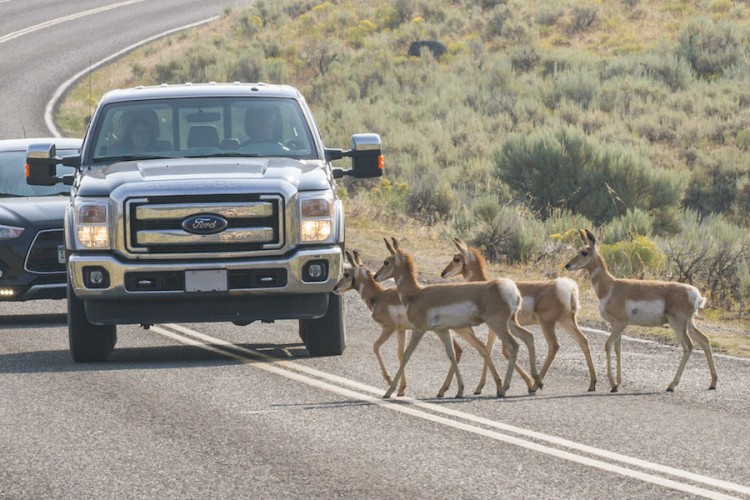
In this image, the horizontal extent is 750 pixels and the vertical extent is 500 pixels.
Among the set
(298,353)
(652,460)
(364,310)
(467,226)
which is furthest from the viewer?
(467,226)

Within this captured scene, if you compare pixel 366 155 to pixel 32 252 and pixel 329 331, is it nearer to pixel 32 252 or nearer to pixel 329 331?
pixel 329 331

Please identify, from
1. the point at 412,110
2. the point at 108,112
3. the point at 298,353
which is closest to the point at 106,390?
the point at 298,353

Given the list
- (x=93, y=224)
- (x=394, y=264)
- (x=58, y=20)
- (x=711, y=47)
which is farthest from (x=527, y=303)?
(x=58, y=20)

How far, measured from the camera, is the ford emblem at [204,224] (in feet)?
38.8

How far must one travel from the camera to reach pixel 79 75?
4606 centimetres

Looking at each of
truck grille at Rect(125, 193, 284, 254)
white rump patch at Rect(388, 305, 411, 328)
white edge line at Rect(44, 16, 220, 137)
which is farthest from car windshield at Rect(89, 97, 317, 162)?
white edge line at Rect(44, 16, 220, 137)

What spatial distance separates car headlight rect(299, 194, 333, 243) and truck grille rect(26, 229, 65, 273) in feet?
13.4

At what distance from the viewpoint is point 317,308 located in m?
12.0

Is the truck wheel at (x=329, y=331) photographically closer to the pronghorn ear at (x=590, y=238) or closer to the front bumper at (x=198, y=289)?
the front bumper at (x=198, y=289)

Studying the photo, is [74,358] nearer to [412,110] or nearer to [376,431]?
[376,431]

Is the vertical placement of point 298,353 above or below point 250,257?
below

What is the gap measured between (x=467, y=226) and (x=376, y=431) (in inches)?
545

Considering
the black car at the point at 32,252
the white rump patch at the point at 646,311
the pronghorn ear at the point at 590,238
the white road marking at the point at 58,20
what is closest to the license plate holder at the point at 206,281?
the pronghorn ear at the point at 590,238

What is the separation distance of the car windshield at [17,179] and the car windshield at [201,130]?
11.1 feet
